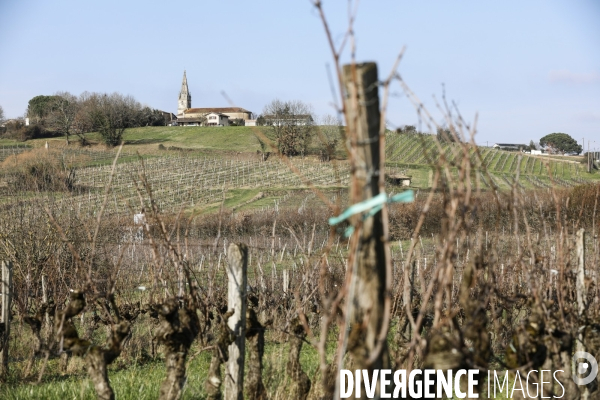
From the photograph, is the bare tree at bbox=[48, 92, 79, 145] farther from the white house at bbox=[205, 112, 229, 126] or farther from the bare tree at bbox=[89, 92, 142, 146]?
the white house at bbox=[205, 112, 229, 126]

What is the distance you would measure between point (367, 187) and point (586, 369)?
3.47 meters

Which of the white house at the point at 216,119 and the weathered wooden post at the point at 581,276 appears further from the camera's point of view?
the white house at the point at 216,119

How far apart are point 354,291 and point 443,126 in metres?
1.11

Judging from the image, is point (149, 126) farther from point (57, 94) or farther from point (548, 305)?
point (548, 305)

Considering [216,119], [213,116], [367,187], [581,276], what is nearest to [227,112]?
[216,119]

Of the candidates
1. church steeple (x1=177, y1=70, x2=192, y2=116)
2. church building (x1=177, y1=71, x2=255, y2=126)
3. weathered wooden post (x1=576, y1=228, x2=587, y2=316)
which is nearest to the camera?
weathered wooden post (x1=576, y1=228, x2=587, y2=316)

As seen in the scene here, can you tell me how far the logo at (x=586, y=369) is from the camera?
4.68 m

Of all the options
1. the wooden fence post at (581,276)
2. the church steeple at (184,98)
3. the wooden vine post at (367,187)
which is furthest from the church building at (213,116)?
the wooden vine post at (367,187)

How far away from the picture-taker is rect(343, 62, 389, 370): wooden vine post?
2.09m

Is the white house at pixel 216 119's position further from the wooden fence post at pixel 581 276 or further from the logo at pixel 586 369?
the logo at pixel 586 369

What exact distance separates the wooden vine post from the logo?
316cm

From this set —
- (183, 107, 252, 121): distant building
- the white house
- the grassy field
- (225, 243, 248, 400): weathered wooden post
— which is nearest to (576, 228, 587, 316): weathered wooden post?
(225, 243, 248, 400): weathered wooden post

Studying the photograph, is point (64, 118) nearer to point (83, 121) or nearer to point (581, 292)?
point (83, 121)

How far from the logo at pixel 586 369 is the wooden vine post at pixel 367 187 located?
316cm
